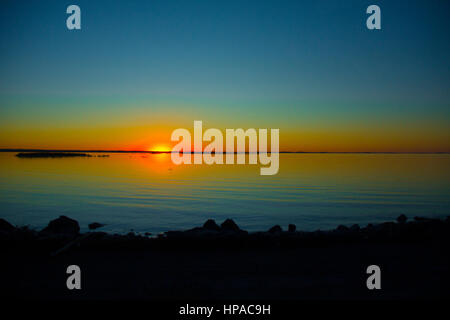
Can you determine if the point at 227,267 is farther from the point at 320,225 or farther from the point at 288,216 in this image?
the point at 288,216

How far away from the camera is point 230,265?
9.27 m

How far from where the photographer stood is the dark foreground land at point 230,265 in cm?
739

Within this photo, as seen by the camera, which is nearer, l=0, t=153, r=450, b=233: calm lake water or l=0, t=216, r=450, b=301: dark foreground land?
l=0, t=216, r=450, b=301: dark foreground land

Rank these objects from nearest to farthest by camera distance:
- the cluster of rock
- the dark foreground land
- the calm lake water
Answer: the dark foreground land
the cluster of rock
the calm lake water

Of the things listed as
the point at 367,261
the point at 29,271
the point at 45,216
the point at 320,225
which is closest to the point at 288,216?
the point at 320,225

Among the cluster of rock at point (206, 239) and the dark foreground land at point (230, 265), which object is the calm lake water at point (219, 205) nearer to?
the cluster of rock at point (206, 239)

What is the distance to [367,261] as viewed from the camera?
373 inches

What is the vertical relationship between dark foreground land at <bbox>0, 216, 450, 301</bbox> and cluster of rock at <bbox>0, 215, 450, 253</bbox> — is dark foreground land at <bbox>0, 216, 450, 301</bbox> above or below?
below

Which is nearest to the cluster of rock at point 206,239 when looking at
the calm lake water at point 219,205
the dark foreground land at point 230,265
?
the dark foreground land at point 230,265

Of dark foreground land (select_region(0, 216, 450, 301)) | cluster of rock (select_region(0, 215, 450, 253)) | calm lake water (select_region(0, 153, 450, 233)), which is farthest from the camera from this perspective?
calm lake water (select_region(0, 153, 450, 233))

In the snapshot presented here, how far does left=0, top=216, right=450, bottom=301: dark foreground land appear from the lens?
7.39 meters

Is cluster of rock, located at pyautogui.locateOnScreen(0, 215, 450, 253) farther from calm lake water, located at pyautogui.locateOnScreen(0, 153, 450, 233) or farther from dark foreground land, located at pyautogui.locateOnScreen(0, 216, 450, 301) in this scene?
calm lake water, located at pyautogui.locateOnScreen(0, 153, 450, 233)

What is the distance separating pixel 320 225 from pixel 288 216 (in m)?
2.74

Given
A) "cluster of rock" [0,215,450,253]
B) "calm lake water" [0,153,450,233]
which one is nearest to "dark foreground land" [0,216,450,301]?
"cluster of rock" [0,215,450,253]
